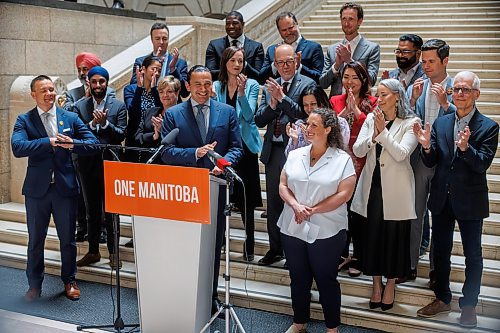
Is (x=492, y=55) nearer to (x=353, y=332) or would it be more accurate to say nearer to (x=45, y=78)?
(x=353, y=332)

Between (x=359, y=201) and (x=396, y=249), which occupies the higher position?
(x=359, y=201)

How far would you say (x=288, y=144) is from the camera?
5.05 meters

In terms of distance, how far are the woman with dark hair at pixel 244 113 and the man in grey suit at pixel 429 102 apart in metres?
1.36

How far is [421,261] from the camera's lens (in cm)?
527

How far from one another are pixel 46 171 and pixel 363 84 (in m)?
2.71

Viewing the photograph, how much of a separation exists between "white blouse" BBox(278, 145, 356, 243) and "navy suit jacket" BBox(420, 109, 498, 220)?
651 millimetres

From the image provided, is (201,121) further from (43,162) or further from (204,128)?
(43,162)

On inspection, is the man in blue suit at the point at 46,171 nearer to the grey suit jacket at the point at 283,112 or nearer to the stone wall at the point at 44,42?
the grey suit jacket at the point at 283,112

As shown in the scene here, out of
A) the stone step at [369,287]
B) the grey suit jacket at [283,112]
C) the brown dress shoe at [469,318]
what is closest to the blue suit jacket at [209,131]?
the grey suit jacket at [283,112]

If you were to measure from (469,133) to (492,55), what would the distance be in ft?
14.6

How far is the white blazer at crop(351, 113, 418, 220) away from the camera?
180 inches

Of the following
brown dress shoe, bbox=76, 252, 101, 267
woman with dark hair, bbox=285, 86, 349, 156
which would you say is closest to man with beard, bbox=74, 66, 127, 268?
brown dress shoe, bbox=76, 252, 101, 267

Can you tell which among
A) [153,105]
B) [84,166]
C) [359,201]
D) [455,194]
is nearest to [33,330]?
[84,166]

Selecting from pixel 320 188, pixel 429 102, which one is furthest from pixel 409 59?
pixel 320 188
